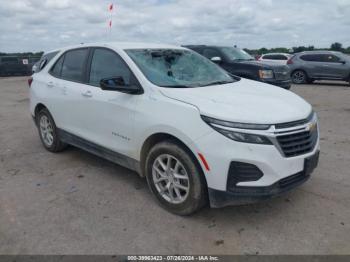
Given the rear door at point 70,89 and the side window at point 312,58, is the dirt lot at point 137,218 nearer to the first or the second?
the rear door at point 70,89

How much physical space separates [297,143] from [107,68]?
247 centimetres

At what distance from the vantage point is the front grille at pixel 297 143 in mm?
3061

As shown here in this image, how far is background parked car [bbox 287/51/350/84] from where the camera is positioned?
1508 centimetres

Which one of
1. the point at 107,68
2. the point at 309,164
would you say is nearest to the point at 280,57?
the point at 107,68

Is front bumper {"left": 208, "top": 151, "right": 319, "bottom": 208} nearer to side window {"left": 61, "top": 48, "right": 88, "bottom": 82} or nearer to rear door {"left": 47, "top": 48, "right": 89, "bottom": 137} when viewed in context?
rear door {"left": 47, "top": 48, "right": 89, "bottom": 137}

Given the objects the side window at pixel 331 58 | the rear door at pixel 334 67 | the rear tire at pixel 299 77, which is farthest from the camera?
the rear tire at pixel 299 77

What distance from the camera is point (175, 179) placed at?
3.47 m

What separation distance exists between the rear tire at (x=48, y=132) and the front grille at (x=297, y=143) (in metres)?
3.60

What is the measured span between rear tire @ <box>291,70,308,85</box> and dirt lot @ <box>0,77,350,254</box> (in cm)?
1209

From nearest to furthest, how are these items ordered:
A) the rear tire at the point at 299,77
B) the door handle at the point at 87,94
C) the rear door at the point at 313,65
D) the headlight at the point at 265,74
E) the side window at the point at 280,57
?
the door handle at the point at 87,94
the headlight at the point at 265,74
the rear door at the point at 313,65
the rear tire at the point at 299,77
the side window at the point at 280,57

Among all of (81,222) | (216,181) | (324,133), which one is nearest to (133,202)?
(81,222)

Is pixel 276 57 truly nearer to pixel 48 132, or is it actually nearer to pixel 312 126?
pixel 48 132

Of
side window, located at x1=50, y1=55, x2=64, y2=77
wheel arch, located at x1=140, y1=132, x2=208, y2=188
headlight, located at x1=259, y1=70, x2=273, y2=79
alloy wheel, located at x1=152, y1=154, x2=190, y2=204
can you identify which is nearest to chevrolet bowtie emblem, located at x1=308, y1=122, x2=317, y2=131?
wheel arch, located at x1=140, y1=132, x2=208, y2=188

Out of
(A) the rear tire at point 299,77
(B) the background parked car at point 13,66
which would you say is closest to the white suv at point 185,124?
(A) the rear tire at point 299,77
